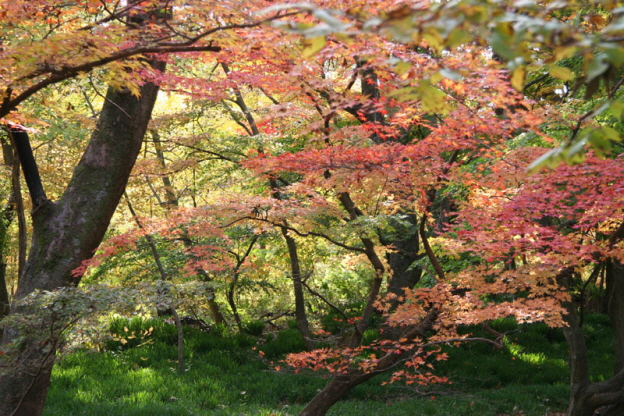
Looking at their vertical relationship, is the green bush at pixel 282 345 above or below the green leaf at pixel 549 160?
below

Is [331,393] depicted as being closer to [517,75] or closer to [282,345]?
[282,345]

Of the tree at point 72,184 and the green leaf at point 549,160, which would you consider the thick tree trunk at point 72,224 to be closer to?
the tree at point 72,184

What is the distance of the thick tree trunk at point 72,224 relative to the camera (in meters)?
4.33

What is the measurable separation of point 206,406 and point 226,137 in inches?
162

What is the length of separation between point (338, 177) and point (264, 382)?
387 cm

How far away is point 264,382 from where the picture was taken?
289 inches

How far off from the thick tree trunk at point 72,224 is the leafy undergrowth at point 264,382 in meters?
1.41

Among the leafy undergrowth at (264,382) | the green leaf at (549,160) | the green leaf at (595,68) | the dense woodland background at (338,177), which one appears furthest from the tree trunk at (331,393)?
the green leaf at (595,68)

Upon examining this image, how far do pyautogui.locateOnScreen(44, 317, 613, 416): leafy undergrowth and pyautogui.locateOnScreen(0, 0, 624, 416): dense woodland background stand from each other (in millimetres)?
51

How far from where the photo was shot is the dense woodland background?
205 centimetres

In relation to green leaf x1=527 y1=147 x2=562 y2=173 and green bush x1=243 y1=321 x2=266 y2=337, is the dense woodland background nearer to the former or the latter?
green leaf x1=527 y1=147 x2=562 y2=173

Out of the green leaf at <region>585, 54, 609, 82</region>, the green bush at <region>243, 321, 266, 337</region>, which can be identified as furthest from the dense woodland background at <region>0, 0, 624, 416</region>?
the green bush at <region>243, 321, 266, 337</region>

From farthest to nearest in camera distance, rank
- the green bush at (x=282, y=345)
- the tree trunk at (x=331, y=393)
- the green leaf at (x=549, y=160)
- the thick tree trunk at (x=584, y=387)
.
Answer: the green bush at (x=282, y=345), the tree trunk at (x=331, y=393), the thick tree trunk at (x=584, y=387), the green leaf at (x=549, y=160)

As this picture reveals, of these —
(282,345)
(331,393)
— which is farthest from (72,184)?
(282,345)
